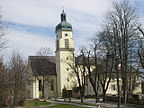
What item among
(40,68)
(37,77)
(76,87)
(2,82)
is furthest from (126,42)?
(40,68)

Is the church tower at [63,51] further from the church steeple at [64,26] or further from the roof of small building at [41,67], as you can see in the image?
the roof of small building at [41,67]

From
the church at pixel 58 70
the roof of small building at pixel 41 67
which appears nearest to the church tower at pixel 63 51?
the church at pixel 58 70

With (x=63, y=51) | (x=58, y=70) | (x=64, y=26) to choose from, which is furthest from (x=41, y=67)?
(x=64, y=26)

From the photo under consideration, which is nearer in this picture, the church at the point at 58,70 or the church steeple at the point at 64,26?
the church at the point at 58,70

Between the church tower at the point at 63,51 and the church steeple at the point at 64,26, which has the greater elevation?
the church steeple at the point at 64,26

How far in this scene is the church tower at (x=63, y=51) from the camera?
8775 centimetres

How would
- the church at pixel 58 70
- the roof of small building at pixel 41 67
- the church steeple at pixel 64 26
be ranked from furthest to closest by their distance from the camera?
the church steeple at pixel 64 26, the church at pixel 58 70, the roof of small building at pixel 41 67

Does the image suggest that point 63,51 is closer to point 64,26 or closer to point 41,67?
point 64,26

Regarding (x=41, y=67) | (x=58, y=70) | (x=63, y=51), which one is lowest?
(x=58, y=70)

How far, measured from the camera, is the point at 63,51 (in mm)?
88750

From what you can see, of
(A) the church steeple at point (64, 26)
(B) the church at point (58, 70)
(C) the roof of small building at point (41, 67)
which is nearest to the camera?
(C) the roof of small building at point (41, 67)

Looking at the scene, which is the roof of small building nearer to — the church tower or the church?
the church

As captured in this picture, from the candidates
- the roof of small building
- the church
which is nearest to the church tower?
the church

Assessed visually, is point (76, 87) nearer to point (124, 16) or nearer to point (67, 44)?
point (67, 44)
